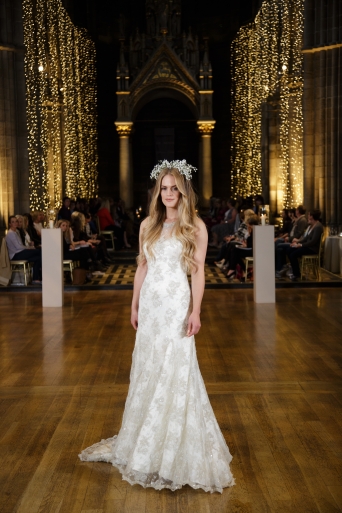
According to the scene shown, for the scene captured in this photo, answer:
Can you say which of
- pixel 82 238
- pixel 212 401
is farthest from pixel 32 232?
pixel 212 401

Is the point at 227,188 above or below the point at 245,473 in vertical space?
above

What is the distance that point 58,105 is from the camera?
1941cm

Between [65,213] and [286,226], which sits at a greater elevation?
[65,213]

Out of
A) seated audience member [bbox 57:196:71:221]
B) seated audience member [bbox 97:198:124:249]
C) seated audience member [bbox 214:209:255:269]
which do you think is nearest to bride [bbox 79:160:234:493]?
seated audience member [bbox 214:209:255:269]

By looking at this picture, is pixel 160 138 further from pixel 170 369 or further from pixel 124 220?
pixel 170 369

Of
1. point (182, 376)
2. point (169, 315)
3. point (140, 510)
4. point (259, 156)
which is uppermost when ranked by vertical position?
point (259, 156)

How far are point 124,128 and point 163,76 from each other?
187 cm

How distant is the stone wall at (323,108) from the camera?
1540 cm

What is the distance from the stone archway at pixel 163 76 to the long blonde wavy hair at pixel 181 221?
1870cm

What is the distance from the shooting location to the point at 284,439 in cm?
497

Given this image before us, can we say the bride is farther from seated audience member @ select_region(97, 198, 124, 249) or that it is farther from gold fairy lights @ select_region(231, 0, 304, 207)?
seated audience member @ select_region(97, 198, 124, 249)

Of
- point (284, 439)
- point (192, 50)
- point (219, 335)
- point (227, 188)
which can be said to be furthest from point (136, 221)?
point (284, 439)

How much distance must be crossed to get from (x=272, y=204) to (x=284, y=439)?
1550cm

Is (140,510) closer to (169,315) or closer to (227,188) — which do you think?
(169,315)
